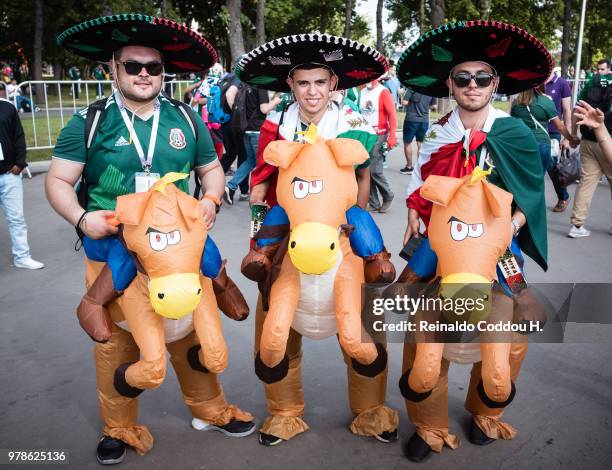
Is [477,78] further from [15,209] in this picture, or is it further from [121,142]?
[15,209]

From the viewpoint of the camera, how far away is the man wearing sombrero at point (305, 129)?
8.59 feet

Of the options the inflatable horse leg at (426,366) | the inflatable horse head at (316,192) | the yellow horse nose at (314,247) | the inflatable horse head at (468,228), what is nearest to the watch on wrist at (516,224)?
the inflatable horse head at (468,228)

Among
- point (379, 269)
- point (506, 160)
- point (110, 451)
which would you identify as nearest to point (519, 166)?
point (506, 160)

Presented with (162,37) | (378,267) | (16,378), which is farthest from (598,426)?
(16,378)

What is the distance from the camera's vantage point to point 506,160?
2.62m

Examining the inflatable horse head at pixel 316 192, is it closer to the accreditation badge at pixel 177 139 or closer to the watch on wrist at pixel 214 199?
the watch on wrist at pixel 214 199

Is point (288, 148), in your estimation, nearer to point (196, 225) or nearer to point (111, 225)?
point (196, 225)

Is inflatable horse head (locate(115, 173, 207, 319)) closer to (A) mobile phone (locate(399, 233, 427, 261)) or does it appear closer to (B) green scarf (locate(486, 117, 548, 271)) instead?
(A) mobile phone (locate(399, 233, 427, 261))

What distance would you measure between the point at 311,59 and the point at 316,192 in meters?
0.77

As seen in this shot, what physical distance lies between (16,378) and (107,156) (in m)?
1.91

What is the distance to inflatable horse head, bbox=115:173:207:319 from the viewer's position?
88.2 inches

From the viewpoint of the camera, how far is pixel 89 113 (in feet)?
8.67

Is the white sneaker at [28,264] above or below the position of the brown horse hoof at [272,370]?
below

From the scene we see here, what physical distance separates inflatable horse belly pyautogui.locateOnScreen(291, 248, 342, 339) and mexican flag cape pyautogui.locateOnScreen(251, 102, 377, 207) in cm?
52
